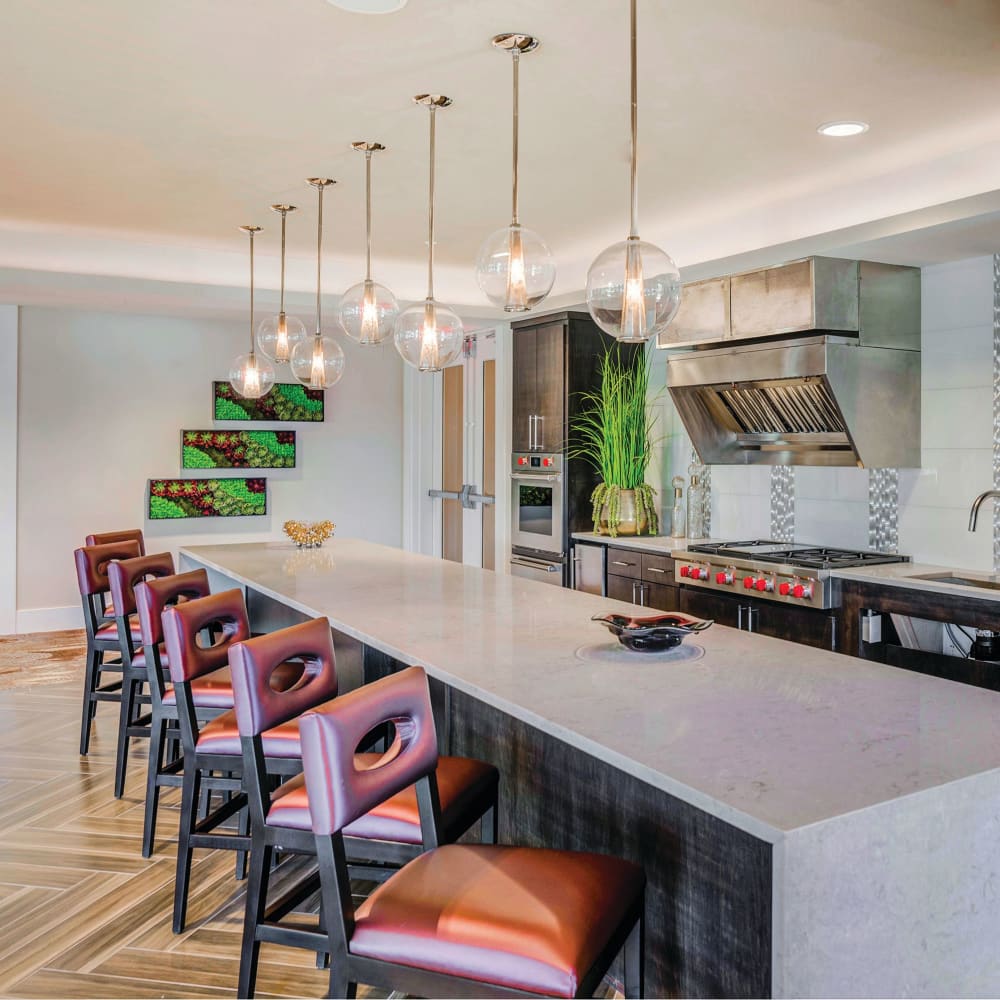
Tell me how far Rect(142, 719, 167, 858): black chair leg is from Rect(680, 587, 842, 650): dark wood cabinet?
2423mm

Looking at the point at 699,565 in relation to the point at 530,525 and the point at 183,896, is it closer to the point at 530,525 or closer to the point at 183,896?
the point at 530,525

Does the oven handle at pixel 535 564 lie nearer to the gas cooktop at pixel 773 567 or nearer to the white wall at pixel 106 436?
the gas cooktop at pixel 773 567

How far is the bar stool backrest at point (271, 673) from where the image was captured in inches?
83.6

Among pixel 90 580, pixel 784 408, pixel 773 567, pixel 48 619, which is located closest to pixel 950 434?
pixel 784 408

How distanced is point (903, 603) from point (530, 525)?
3.18 metres

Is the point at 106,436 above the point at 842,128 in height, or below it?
below

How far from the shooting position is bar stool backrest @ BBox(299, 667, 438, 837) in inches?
63.7

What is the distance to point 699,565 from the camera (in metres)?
5.01

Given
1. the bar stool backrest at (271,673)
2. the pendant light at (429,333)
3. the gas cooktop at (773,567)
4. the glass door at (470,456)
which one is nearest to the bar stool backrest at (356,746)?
the bar stool backrest at (271,673)

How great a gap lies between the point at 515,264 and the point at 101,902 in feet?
7.84

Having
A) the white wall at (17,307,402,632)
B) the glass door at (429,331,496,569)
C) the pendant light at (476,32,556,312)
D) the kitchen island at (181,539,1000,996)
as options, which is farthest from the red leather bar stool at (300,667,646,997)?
the white wall at (17,307,402,632)

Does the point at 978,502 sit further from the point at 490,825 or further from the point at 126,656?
the point at 126,656

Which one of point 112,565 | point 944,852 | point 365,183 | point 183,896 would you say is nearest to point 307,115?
point 365,183

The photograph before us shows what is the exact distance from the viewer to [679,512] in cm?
609
